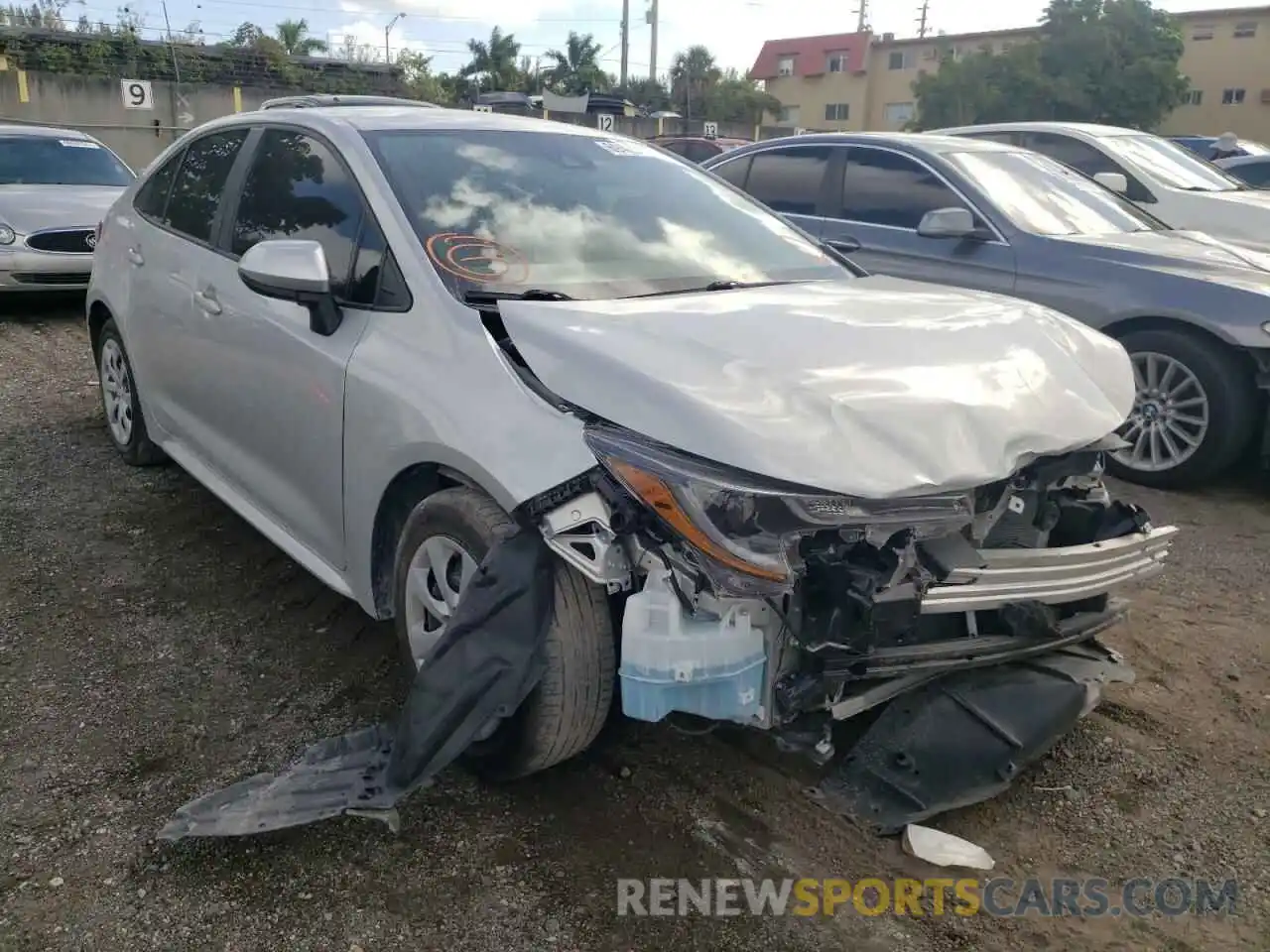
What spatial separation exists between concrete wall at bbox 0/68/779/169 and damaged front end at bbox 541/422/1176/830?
902 inches

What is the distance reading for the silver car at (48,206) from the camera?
8.54 m

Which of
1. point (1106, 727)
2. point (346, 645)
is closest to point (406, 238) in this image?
point (346, 645)

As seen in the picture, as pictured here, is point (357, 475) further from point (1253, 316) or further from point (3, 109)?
point (3, 109)

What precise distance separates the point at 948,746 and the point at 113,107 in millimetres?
26251

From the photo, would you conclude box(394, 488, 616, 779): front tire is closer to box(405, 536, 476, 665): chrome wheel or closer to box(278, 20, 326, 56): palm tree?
box(405, 536, 476, 665): chrome wheel

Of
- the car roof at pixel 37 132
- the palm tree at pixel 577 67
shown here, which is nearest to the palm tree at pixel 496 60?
the palm tree at pixel 577 67

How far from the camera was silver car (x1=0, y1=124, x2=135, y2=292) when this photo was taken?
336 inches

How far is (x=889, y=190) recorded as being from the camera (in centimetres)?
634

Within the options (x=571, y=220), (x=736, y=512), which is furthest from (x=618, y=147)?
(x=736, y=512)

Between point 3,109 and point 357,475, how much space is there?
80.1ft

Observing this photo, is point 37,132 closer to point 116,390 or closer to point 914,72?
point 116,390

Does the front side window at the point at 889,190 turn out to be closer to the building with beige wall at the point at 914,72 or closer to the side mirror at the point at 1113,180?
the side mirror at the point at 1113,180

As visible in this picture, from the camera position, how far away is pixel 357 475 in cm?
290

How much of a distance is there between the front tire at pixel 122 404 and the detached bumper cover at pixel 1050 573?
3929mm
